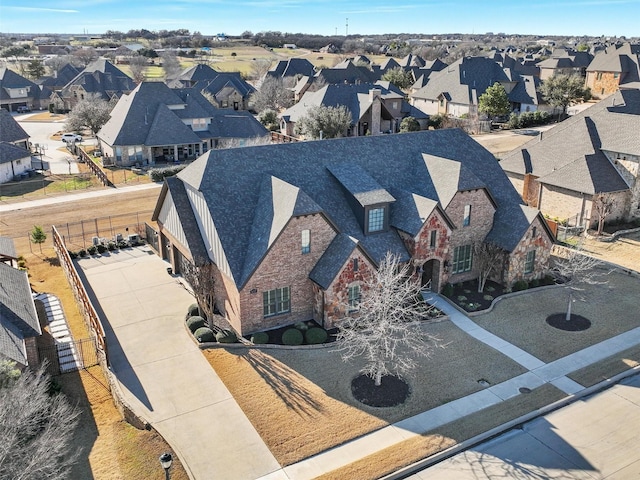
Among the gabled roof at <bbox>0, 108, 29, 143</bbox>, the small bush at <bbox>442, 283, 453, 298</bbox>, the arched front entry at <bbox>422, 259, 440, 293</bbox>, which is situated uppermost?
the gabled roof at <bbox>0, 108, 29, 143</bbox>

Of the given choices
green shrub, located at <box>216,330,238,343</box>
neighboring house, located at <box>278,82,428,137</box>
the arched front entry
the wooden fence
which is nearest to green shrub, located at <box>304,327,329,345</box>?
green shrub, located at <box>216,330,238,343</box>

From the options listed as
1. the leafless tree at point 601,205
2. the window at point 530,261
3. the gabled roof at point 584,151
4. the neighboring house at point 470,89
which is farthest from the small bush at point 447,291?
the neighboring house at point 470,89

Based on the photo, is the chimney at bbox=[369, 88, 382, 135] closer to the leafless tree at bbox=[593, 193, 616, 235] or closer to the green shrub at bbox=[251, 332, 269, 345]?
the leafless tree at bbox=[593, 193, 616, 235]

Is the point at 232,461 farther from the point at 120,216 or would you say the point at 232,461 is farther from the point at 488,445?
the point at 120,216

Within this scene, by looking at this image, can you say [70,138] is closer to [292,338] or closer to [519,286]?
[292,338]

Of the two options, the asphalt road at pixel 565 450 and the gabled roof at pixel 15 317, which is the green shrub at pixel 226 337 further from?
the asphalt road at pixel 565 450

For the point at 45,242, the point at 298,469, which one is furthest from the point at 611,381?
the point at 45,242
